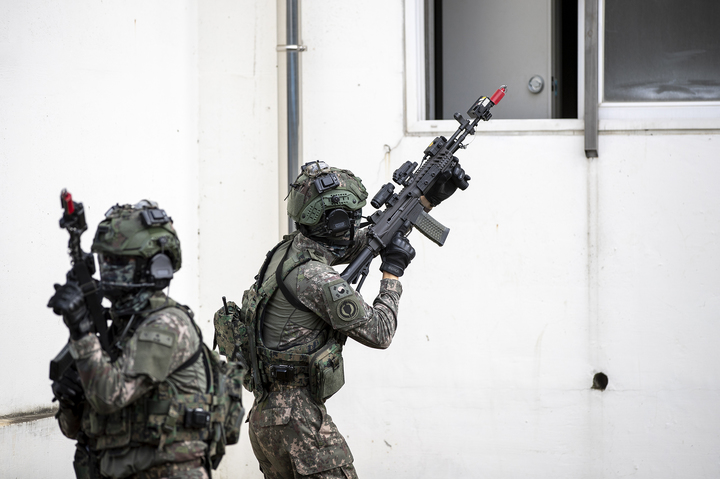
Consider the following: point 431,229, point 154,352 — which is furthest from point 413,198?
point 154,352


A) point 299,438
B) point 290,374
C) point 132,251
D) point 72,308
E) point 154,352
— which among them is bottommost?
point 299,438

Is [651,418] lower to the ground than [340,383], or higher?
lower

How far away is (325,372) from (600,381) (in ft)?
6.99

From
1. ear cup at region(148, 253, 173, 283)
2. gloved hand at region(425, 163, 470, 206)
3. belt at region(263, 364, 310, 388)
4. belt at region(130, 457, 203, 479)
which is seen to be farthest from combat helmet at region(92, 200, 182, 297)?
gloved hand at region(425, 163, 470, 206)

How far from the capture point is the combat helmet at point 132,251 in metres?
2.38

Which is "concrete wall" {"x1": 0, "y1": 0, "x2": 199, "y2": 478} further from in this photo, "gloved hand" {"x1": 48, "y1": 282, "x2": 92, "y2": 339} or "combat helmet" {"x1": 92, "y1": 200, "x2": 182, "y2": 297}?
"gloved hand" {"x1": 48, "y1": 282, "x2": 92, "y2": 339}

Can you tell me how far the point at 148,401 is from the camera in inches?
92.5

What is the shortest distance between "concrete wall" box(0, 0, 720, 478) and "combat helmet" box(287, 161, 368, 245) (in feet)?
4.17

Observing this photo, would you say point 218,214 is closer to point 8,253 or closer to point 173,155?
point 173,155

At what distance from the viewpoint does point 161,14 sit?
4.26m

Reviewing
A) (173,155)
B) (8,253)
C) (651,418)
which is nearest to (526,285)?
(651,418)

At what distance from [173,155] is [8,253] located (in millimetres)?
1108

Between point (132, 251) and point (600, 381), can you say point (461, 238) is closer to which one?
point (600, 381)

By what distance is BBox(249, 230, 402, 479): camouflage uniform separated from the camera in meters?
2.92
